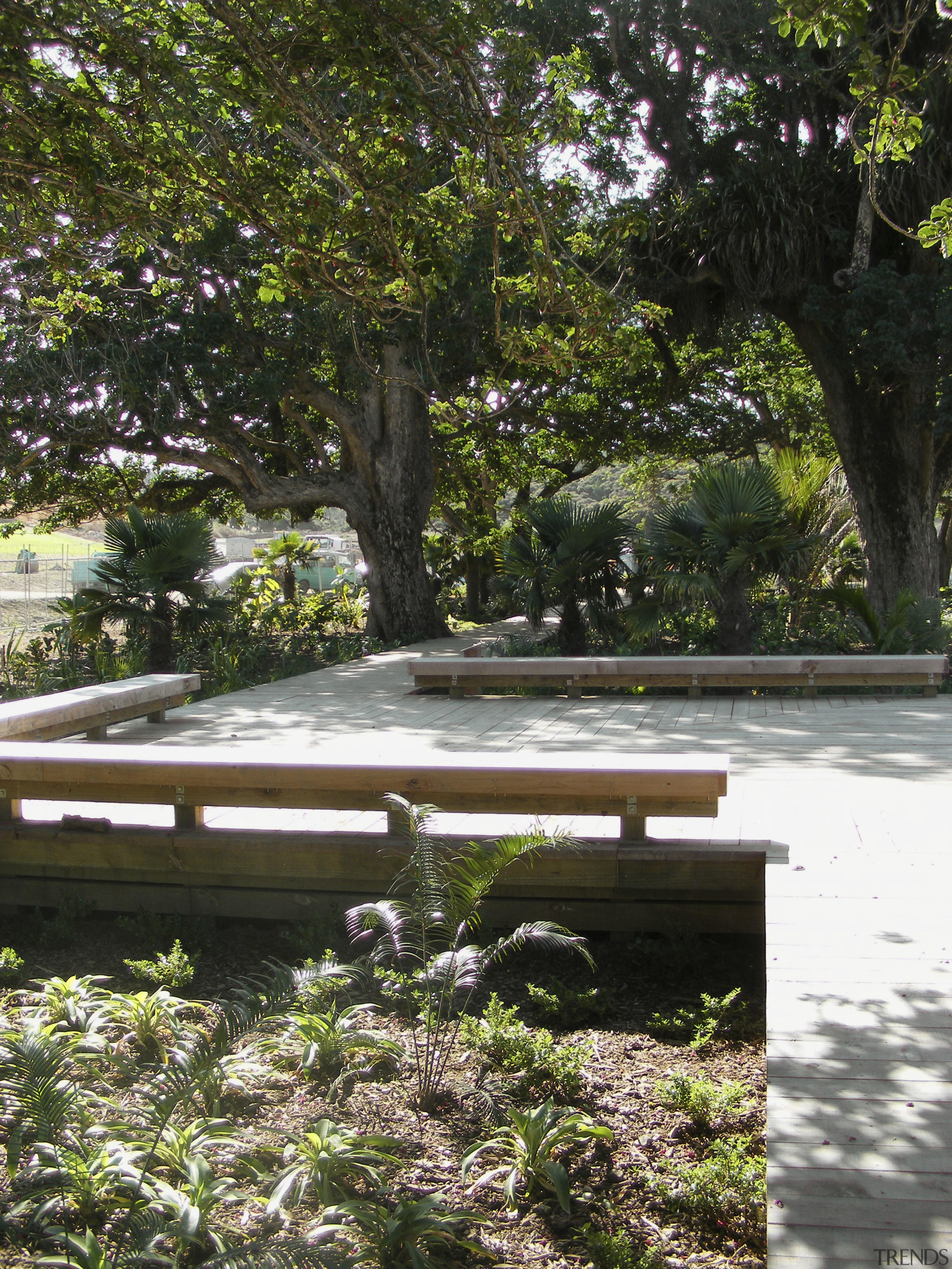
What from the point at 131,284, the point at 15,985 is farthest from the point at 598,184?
the point at 15,985

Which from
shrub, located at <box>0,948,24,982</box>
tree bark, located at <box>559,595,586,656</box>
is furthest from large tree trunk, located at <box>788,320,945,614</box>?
shrub, located at <box>0,948,24,982</box>

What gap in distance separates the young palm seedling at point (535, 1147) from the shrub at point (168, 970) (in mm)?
1679

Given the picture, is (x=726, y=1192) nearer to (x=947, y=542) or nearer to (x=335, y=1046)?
(x=335, y=1046)

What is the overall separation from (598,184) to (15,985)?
14204 mm

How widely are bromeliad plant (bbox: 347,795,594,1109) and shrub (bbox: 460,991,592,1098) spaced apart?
0.33 feet

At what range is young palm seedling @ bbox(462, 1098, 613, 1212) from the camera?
112 inches

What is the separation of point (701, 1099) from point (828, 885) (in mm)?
1323

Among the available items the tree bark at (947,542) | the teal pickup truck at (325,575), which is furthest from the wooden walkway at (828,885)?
the tree bark at (947,542)

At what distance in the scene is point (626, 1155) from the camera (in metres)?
3.08

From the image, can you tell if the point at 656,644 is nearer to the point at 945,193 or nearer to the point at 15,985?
the point at 945,193

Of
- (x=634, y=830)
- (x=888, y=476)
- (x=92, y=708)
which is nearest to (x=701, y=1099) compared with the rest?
(x=634, y=830)

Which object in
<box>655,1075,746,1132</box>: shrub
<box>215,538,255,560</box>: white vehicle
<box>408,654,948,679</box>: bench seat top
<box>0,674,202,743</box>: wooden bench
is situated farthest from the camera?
<box>215,538,255,560</box>: white vehicle

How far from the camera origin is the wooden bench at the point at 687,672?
8969 millimetres

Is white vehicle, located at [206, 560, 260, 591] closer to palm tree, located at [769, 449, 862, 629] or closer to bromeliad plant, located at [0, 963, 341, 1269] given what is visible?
palm tree, located at [769, 449, 862, 629]
